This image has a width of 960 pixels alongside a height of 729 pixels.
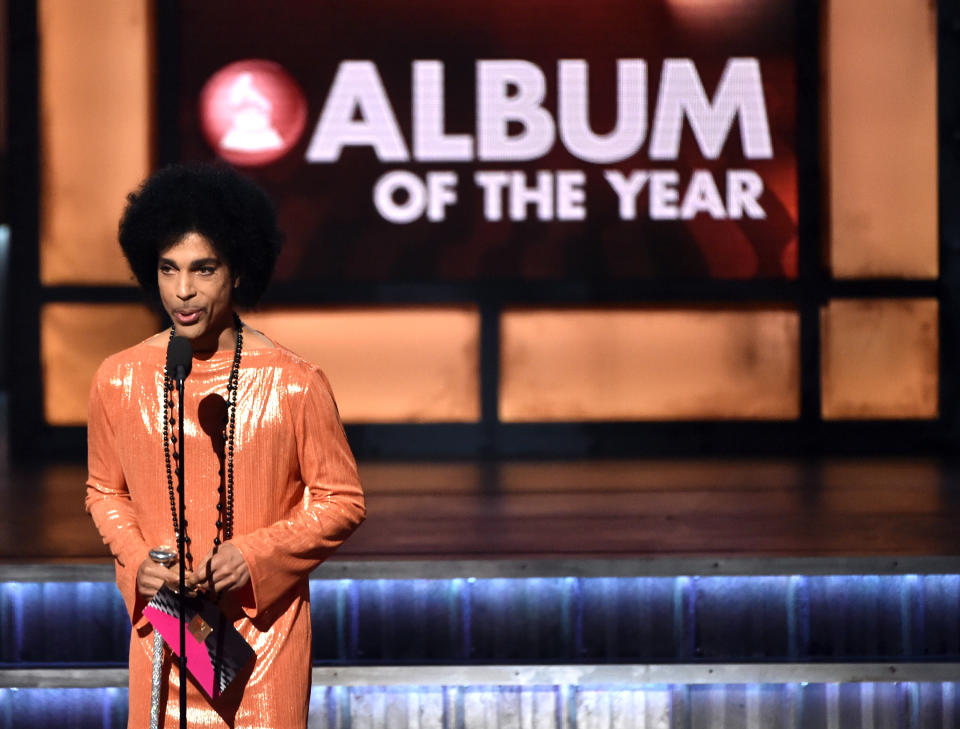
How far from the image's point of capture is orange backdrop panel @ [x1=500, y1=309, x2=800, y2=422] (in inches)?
293

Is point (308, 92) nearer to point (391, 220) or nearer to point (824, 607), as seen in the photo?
point (391, 220)

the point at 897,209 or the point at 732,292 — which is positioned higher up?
the point at 897,209

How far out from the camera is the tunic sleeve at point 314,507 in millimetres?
1878

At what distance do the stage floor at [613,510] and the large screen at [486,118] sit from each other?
1.44 meters

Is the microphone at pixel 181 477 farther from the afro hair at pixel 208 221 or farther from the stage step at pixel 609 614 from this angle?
the stage step at pixel 609 614

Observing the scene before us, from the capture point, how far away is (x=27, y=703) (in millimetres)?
3678

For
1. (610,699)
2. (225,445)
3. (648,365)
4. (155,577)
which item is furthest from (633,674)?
(648,365)

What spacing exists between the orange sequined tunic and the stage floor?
201cm

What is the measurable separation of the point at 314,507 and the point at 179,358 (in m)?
0.36

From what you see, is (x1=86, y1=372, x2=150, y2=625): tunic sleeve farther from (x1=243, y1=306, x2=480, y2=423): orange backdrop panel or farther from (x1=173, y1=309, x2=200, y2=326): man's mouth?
(x1=243, y1=306, x2=480, y2=423): orange backdrop panel

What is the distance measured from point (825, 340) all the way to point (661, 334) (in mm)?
967

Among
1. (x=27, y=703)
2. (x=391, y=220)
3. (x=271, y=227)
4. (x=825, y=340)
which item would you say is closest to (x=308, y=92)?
(x=391, y=220)

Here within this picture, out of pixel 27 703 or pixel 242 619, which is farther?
pixel 27 703

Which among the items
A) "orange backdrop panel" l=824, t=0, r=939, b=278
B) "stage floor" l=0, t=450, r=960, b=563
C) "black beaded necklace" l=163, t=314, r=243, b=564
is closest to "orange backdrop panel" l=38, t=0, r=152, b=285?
"stage floor" l=0, t=450, r=960, b=563
